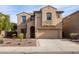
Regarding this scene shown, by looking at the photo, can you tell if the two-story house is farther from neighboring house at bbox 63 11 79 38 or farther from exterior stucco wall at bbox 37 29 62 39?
exterior stucco wall at bbox 37 29 62 39

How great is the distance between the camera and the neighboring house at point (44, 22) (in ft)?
98.6

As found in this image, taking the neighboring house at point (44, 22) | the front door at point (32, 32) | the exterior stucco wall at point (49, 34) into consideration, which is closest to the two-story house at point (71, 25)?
the exterior stucco wall at point (49, 34)

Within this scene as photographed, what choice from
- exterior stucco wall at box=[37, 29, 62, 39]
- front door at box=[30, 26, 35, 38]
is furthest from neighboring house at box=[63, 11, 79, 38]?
front door at box=[30, 26, 35, 38]

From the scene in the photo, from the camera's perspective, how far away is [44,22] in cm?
3003

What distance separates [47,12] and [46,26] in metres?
2.62

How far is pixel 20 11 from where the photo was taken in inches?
1262

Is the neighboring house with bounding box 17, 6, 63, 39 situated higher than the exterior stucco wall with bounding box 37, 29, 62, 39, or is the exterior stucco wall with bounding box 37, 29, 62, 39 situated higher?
the neighboring house with bounding box 17, 6, 63, 39

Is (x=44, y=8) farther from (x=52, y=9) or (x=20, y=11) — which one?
(x=20, y=11)

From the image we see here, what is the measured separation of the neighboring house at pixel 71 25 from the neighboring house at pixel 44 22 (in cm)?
282

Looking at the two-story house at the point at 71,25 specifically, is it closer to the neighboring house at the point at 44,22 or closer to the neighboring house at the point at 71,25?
the neighboring house at the point at 71,25

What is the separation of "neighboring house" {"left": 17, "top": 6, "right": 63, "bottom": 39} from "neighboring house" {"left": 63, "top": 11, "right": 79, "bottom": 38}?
9.25 ft

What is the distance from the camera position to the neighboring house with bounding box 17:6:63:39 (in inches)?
1183

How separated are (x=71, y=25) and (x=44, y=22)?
20.1ft

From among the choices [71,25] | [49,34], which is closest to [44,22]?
[49,34]
